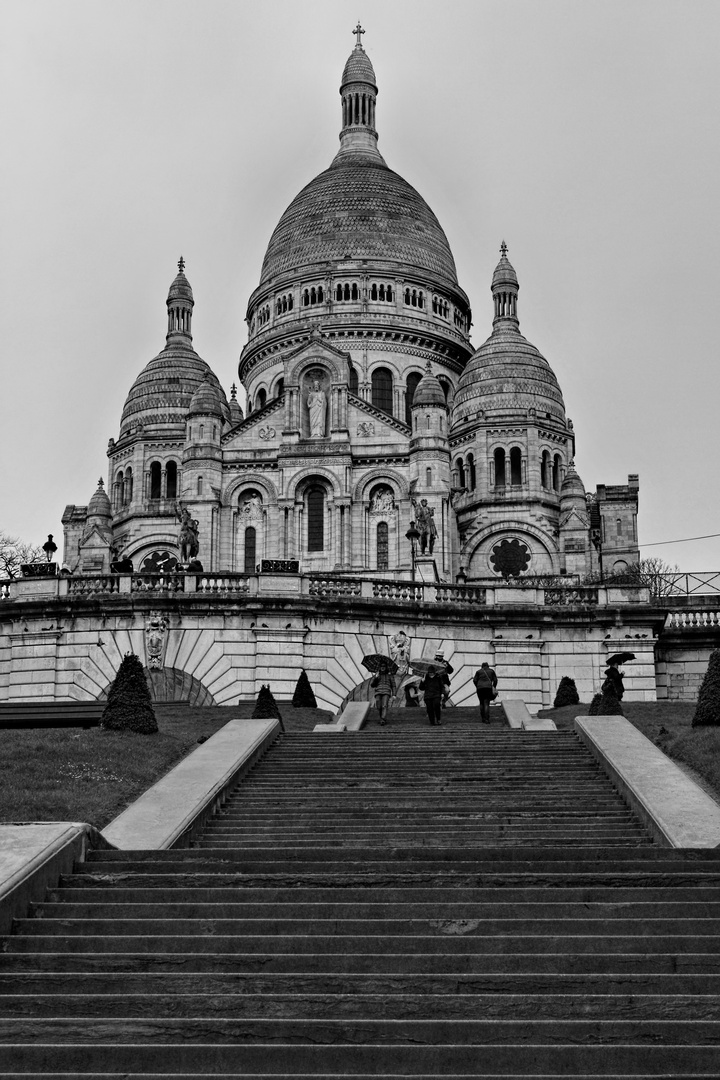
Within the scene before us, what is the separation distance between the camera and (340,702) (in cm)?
3688

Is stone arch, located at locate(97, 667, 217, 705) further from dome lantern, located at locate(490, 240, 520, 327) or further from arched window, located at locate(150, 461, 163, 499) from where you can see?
dome lantern, located at locate(490, 240, 520, 327)

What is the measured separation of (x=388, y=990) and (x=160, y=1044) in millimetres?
1807

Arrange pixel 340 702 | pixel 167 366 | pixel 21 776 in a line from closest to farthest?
pixel 21 776, pixel 340 702, pixel 167 366

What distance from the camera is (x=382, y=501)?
80.0m

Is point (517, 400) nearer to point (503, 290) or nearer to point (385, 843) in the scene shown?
point (503, 290)

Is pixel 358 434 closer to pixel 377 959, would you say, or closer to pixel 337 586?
pixel 337 586

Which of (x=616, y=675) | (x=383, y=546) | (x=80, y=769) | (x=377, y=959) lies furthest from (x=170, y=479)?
(x=377, y=959)

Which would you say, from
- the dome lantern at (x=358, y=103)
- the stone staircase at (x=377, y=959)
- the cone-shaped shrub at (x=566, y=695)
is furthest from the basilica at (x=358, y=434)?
the stone staircase at (x=377, y=959)

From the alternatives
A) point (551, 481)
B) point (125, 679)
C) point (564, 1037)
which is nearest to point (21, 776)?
point (125, 679)

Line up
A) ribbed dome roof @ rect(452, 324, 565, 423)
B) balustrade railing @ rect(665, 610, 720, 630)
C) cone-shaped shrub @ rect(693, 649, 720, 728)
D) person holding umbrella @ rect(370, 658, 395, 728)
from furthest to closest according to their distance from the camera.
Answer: ribbed dome roof @ rect(452, 324, 565, 423), balustrade railing @ rect(665, 610, 720, 630), person holding umbrella @ rect(370, 658, 395, 728), cone-shaped shrub @ rect(693, 649, 720, 728)

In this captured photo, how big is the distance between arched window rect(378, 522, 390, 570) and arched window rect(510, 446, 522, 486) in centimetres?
1216

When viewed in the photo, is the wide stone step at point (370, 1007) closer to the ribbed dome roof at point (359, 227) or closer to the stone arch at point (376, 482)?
the stone arch at point (376, 482)

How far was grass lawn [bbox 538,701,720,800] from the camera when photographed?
68.9 ft
